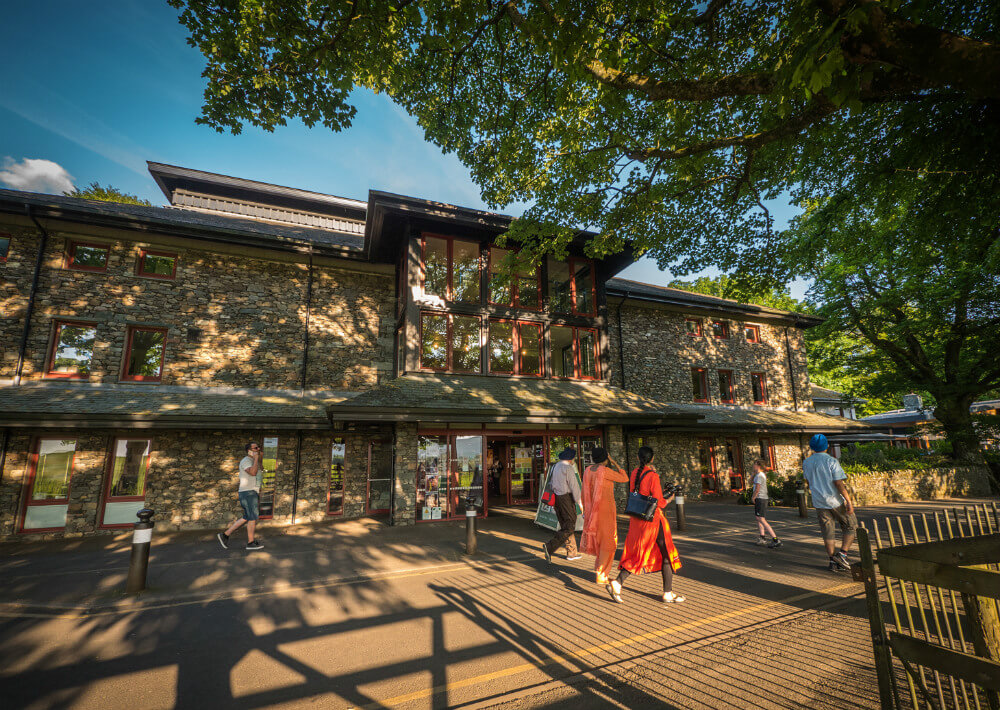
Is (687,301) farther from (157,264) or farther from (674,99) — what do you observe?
(157,264)

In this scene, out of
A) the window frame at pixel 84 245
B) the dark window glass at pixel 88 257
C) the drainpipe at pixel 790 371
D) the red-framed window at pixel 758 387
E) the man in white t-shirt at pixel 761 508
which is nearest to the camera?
the man in white t-shirt at pixel 761 508

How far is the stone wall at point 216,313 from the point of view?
33.6 feet

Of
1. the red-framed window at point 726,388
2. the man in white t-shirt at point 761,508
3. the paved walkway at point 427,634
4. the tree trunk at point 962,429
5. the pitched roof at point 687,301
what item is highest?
the pitched roof at point 687,301

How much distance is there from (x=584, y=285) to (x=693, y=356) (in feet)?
22.4

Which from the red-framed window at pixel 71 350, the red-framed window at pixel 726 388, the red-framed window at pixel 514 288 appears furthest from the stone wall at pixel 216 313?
the red-framed window at pixel 726 388

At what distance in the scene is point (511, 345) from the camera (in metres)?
12.6

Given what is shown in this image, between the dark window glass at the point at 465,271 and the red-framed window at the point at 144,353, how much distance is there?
8119 mm

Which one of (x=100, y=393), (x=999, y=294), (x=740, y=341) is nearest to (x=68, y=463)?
(x=100, y=393)

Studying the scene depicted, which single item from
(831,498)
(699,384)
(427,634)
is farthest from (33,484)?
(699,384)

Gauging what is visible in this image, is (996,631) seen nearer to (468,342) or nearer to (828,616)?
(828,616)

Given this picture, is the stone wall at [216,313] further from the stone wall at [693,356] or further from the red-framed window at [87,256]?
the stone wall at [693,356]

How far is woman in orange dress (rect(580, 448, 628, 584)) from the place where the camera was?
17.8ft

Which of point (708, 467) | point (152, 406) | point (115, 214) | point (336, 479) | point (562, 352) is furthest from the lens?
point (708, 467)

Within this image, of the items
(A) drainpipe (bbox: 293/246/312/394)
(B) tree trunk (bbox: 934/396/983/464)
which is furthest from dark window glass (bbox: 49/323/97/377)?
(B) tree trunk (bbox: 934/396/983/464)
